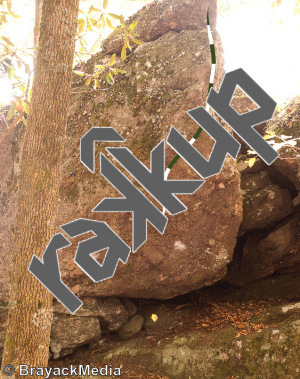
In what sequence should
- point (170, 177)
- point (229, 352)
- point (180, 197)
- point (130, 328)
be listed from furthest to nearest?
point (130, 328), point (180, 197), point (170, 177), point (229, 352)

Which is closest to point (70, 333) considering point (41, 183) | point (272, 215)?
point (41, 183)

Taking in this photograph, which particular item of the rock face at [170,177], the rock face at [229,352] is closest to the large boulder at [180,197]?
the rock face at [170,177]

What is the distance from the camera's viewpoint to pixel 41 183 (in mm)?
3365

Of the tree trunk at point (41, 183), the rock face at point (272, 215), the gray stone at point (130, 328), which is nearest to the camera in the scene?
the tree trunk at point (41, 183)

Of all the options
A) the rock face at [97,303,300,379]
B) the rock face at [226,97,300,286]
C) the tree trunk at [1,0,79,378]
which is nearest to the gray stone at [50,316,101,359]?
the rock face at [97,303,300,379]

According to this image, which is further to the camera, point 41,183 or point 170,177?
point 170,177

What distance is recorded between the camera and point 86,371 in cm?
537

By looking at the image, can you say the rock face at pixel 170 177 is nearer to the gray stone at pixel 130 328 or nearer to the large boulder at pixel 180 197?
the large boulder at pixel 180 197

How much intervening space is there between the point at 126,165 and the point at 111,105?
312cm

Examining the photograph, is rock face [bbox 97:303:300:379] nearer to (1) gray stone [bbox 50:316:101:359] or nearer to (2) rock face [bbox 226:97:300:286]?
(1) gray stone [bbox 50:316:101:359]

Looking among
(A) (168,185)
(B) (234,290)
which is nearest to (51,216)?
(A) (168,185)

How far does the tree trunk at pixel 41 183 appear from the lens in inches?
125

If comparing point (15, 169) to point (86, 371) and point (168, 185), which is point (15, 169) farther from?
point (168, 185)

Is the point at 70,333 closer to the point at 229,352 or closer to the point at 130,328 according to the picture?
the point at 130,328
